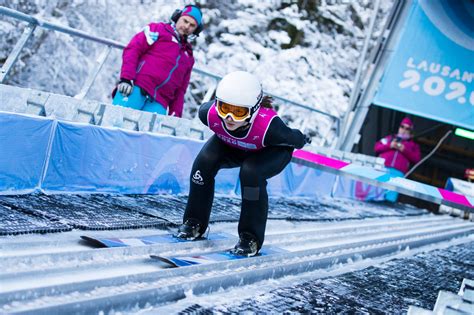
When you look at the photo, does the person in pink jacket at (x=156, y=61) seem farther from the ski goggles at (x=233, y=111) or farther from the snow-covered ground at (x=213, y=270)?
the ski goggles at (x=233, y=111)

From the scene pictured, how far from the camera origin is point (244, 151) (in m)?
4.22

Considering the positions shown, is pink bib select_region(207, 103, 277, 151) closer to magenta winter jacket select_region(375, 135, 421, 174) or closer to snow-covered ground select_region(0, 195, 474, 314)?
snow-covered ground select_region(0, 195, 474, 314)

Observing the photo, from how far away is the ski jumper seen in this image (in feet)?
13.1

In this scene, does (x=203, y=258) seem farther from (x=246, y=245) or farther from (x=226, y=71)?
(x=226, y=71)

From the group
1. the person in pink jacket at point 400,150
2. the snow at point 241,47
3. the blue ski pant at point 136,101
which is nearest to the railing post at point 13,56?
the blue ski pant at point 136,101

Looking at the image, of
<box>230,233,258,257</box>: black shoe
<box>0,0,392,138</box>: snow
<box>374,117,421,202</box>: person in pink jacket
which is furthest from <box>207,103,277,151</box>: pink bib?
<box>0,0,392,138</box>: snow

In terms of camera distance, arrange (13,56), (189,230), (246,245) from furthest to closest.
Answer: (13,56) < (189,230) < (246,245)

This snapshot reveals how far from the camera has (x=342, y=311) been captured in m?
3.24

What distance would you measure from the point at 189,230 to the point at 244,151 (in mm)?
632

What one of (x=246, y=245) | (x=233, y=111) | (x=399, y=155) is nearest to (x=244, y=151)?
(x=233, y=111)

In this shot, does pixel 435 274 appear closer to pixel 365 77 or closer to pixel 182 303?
pixel 182 303

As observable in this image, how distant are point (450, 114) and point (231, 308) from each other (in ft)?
29.2

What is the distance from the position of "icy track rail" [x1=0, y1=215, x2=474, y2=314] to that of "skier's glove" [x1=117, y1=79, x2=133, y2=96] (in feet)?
6.16

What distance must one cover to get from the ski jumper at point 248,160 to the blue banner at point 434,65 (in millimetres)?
7308
